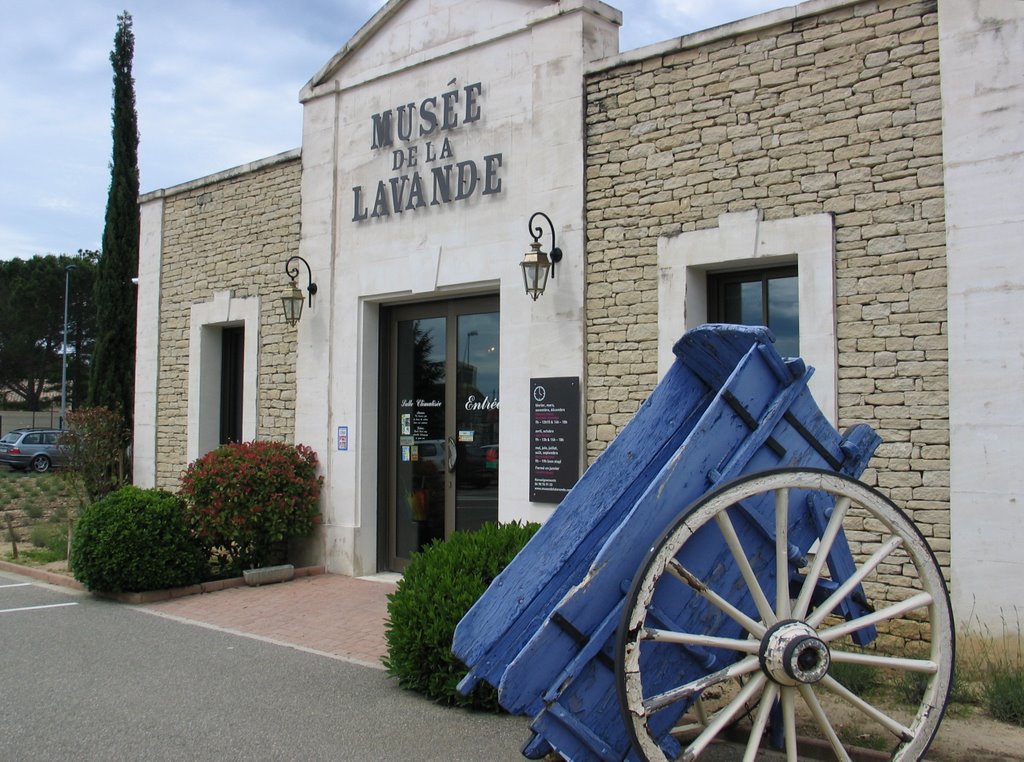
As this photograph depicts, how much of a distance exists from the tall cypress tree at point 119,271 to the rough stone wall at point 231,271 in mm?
3112

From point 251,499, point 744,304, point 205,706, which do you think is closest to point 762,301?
point 744,304

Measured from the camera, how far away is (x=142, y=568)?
29.8 feet

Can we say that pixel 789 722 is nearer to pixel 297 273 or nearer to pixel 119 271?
pixel 297 273

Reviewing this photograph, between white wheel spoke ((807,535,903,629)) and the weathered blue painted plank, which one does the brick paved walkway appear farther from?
white wheel spoke ((807,535,903,629))

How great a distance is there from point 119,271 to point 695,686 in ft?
52.0

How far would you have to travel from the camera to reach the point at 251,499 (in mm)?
10078

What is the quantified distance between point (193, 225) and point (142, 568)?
5628 mm

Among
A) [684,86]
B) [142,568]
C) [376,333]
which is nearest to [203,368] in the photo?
[376,333]

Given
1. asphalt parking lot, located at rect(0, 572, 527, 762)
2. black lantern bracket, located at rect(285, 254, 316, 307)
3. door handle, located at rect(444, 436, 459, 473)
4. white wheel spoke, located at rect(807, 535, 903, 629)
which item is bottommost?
asphalt parking lot, located at rect(0, 572, 527, 762)

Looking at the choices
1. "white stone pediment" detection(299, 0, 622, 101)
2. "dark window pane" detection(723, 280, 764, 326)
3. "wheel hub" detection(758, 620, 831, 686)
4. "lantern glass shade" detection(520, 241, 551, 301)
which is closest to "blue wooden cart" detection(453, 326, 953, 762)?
"wheel hub" detection(758, 620, 831, 686)

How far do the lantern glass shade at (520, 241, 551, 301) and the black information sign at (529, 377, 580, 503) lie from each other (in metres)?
0.84

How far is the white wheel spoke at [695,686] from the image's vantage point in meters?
3.43

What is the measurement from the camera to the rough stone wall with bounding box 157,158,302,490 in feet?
37.9

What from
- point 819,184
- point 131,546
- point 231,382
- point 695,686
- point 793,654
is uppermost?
point 819,184
